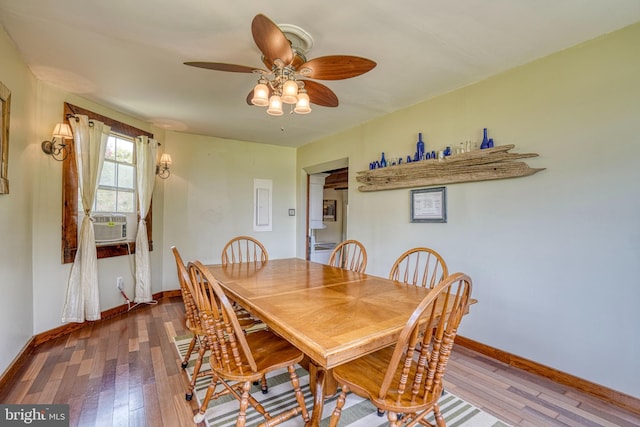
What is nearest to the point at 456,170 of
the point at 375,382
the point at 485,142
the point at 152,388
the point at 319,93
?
the point at 485,142

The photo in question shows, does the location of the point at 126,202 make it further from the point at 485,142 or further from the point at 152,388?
the point at 485,142

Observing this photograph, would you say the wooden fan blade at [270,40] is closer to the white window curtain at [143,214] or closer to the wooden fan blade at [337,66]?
the wooden fan blade at [337,66]

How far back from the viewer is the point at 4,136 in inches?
78.5

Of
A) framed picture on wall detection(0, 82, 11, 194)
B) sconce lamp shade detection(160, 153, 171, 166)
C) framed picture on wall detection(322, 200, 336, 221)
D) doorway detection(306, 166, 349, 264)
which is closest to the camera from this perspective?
framed picture on wall detection(0, 82, 11, 194)

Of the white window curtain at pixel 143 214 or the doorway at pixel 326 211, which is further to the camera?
the doorway at pixel 326 211

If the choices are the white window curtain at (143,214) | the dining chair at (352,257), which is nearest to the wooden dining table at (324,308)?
the dining chair at (352,257)

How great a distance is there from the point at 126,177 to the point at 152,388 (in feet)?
8.55

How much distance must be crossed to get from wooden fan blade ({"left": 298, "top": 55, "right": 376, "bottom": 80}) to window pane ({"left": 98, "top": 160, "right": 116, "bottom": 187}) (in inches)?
111

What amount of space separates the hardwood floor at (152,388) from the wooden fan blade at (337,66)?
216 cm

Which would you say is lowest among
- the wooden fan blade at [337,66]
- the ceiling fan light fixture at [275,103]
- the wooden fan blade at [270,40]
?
the ceiling fan light fixture at [275,103]

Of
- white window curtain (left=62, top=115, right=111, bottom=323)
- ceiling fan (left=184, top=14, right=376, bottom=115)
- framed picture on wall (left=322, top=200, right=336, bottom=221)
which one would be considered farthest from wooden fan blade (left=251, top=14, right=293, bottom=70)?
framed picture on wall (left=322, top=200, right=336, bottom=221)

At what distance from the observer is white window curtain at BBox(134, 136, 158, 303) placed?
3543mm

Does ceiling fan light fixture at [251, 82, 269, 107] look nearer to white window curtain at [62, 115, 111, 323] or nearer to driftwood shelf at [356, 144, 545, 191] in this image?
driftwood shelf at [356, 144, 545, 191]

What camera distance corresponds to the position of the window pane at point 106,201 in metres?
3.23
